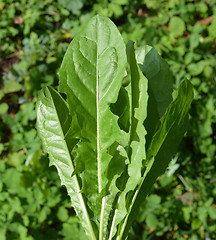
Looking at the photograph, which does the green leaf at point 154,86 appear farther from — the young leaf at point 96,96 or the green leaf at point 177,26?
the green leaf at point 177,26

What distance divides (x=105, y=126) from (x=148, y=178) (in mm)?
219

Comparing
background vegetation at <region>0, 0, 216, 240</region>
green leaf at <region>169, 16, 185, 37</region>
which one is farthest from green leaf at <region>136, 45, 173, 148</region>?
green leaf at <region>169, 16, 185, 37</region>

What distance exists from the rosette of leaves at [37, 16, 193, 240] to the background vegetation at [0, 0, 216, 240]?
78 centimetres

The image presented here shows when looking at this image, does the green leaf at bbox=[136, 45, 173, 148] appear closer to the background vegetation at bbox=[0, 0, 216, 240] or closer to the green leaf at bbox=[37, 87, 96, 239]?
the green leaf at bbox=[37, 87, 96, 239]

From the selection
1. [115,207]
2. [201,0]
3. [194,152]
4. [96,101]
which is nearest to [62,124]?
[96,101]

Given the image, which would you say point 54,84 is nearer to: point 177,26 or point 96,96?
point 177,26

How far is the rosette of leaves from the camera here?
101cm

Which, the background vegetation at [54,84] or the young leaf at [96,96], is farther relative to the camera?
the background vegetation at [54,84]

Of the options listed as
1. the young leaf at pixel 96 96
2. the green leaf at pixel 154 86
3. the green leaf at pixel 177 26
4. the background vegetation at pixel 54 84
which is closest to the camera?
the young leaf at pixel 96 96

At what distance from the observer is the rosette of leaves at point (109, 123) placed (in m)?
1.01

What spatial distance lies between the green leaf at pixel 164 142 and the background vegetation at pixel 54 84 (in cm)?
84

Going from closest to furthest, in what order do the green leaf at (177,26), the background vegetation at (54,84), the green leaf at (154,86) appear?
the green leaf at (154,86), the background vegetation at (54,84), the green leaf at (177,26)

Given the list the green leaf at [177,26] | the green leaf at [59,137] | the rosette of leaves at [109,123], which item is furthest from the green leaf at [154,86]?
the green leaf at [177,26]

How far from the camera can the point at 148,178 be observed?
109cm
